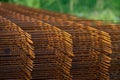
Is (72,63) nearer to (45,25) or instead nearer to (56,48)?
(56,48)

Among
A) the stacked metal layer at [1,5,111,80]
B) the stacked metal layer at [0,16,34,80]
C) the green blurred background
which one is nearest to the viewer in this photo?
the stacked metal layer at [0,16,34,80]

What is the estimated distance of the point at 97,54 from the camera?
224cm

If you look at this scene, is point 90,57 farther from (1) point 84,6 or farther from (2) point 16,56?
(1) point 84,6

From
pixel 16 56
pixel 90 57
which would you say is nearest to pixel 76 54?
pixel 90 57

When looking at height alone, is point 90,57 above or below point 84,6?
above

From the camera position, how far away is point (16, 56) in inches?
83.4

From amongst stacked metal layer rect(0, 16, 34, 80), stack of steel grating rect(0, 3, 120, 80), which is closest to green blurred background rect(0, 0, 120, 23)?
stack of steel grating rect(0, 3, 120, 80)

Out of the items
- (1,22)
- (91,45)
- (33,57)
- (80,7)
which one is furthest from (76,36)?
(80,7)

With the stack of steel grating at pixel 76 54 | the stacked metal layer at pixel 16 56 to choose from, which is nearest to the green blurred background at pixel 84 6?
the stack of steel grating at pixel 76 54

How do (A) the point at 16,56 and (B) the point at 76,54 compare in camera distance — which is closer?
(A) the point at 16,56

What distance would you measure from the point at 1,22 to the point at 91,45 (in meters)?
0.55

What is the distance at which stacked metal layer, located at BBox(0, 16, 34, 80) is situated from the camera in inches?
82.9

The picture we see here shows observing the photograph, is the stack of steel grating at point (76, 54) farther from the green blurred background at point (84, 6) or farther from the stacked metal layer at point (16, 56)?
the green blurred background at point (84, 6)

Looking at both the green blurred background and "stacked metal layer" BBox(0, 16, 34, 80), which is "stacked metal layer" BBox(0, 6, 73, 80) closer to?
"stacked metal layer" BBox(0, 16, 34, 80)
